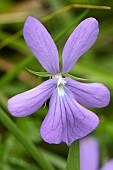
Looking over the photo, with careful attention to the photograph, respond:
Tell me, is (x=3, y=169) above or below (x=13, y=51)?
below

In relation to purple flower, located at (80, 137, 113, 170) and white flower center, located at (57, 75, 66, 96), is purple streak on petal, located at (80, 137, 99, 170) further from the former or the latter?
white flower center, located at (57, 75, 66, 96)

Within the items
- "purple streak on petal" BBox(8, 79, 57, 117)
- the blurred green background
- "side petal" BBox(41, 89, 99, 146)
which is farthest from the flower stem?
the blurred green background

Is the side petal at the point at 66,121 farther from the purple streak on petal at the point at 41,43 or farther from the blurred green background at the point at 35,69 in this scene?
the blurred green background at the point at 35,69

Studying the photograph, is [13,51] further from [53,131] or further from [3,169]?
[53,131]

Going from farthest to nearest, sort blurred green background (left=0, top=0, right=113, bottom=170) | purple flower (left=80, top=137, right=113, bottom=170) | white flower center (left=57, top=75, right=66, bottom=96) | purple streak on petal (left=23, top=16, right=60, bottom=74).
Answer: blurred green background (left=0, top=0, right=113, bottom=170)
purple flower (left=80, top=137, right=113, bottom=170)
white flower center (left=57, top=75, right=66, bottom=96)
purple streak on petal (left=23, top=16, right=60, bottom=74)

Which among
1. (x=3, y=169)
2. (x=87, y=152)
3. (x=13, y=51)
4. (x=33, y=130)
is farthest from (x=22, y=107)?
(x=13, y=51)

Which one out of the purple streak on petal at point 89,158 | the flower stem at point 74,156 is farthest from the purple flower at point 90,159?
the flower stem at point 74,156
